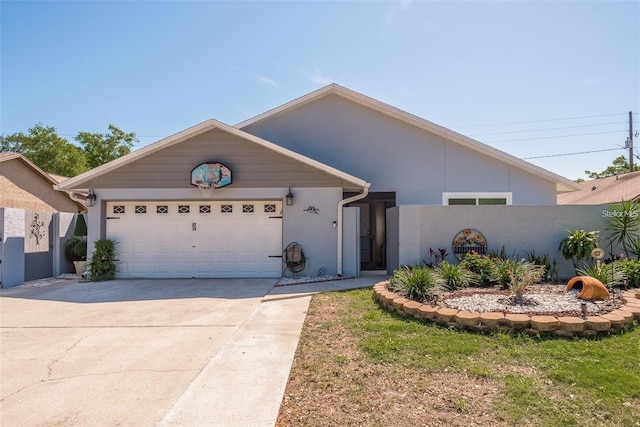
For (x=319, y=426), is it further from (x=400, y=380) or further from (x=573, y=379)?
(x=573, y=379)

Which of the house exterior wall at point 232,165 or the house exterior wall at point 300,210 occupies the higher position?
the house exterior wall at point 232,165

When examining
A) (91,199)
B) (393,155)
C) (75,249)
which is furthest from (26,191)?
(393,155)

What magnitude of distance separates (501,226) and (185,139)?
29.2 ft

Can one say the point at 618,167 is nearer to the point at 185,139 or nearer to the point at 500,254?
the point at 500,254

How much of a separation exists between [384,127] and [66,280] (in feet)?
36.5

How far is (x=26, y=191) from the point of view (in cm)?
1538

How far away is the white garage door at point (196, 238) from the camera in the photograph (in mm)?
10117

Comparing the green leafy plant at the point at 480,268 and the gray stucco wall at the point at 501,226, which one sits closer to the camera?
the green leafy plant at the point at 480,268

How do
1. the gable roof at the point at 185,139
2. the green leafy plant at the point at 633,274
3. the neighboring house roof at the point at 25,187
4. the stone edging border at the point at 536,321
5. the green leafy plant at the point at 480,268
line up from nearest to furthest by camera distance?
the stone edging border at the point at 536,321
the green leafy plant at the point at 633,274
the green leafy plant at the point at 480,268
the gable roof at the point at 185,139
the neighboring house roof at the point at 25,187

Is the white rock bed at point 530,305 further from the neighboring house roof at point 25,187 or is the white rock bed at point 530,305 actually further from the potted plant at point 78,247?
the neighboring house roof at point 25,187

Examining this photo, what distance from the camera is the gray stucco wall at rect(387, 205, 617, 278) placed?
8.38 meters

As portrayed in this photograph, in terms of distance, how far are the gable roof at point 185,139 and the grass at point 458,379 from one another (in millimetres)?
5812

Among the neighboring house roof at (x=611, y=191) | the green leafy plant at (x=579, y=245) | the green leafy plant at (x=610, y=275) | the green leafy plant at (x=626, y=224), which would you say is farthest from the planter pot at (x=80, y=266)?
the neighboring house roof at (x=611, y=191)

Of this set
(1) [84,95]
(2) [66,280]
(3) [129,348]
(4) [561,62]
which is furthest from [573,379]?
(1) [84,95]
